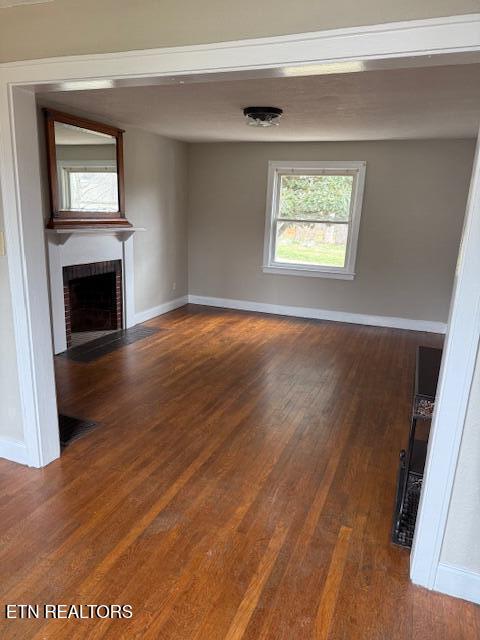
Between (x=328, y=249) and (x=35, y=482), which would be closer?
(x=35, y=482)

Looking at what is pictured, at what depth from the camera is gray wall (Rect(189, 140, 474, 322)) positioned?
5.27 meters

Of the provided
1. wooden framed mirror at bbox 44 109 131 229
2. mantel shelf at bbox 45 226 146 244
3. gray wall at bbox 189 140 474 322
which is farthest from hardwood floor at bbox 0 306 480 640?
gray wall at bbox 189 140 474 322

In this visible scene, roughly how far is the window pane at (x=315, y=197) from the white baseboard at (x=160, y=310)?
78.6 inches

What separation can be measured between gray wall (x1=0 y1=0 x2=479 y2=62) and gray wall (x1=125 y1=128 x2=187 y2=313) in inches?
124

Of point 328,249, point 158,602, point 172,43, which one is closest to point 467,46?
point 172,43

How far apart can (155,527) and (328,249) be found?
468 centimetres

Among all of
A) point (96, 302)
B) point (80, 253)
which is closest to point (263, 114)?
point (80, 253)

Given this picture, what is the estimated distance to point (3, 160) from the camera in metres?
2.12

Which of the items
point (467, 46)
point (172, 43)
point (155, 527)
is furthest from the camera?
point (155, 527)

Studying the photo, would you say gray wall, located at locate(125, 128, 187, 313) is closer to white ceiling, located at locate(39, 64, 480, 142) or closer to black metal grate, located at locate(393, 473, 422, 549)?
white ceiling, located at locate(39, 64, 480, 142)

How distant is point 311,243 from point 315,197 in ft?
2.06

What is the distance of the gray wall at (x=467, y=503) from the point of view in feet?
5.37

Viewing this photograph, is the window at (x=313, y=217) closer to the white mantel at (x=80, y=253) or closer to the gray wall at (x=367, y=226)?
the gray wall at (x=367, y=226)

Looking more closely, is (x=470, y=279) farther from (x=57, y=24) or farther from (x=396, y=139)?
(x=396, y=139)
